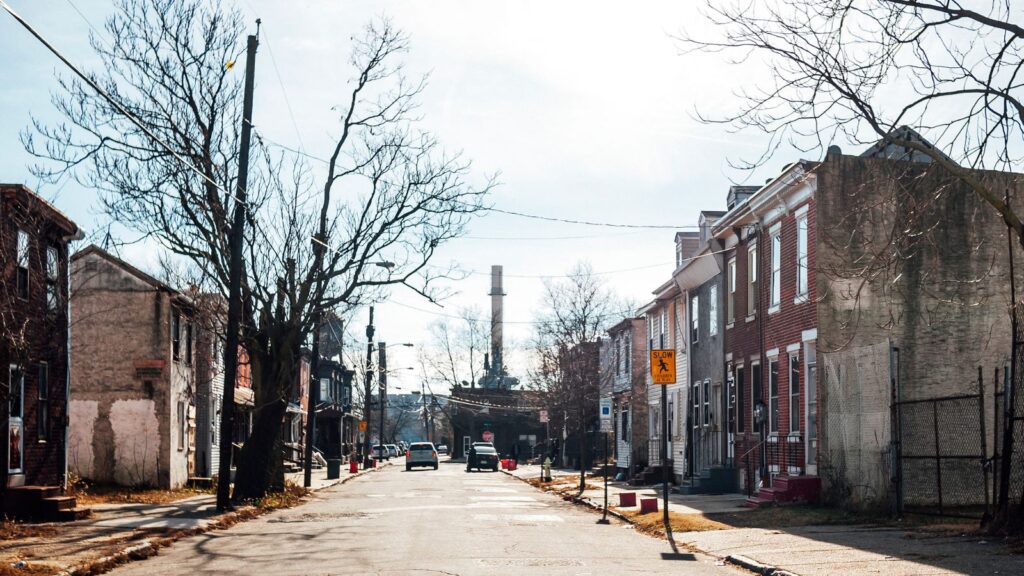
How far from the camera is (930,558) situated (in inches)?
549

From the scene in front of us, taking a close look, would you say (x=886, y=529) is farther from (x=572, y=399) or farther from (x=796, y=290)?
(x=572, y=399)

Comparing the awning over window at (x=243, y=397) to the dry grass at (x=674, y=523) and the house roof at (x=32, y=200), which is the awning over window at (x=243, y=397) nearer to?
the house roof at (x=32, y=200)

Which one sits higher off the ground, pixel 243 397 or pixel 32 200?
pixel 32 200

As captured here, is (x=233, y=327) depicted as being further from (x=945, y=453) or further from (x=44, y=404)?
(x=945, y=453)

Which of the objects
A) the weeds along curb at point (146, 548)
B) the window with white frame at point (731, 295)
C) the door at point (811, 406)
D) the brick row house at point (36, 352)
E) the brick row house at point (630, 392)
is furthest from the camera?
the brick row house at point (630, 392)

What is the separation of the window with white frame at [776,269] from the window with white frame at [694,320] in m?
8.24

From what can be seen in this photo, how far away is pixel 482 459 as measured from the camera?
65.4m

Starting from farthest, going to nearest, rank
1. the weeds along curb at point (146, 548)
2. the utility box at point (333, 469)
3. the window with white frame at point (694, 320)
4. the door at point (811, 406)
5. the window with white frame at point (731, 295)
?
the utility box at point (333, 469) → the window with white frame at point (694, 320) → the window with white frame at point (731, 295) → the door at point (811, 406) → the weeds along curb at point (146, 548)

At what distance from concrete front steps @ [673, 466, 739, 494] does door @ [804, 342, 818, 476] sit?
5.90 metres

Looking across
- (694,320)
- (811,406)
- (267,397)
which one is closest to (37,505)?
(267,397)

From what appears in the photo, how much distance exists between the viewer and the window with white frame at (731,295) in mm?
32409

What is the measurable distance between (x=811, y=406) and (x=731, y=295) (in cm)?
728

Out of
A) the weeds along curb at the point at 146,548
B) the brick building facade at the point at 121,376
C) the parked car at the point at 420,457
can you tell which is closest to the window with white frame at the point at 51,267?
the weeds along curb at the point at 146,548

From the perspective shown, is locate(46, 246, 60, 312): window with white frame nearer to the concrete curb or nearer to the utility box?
the concrete curb
